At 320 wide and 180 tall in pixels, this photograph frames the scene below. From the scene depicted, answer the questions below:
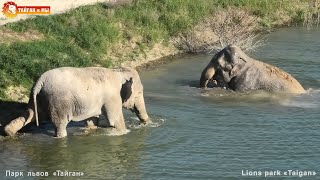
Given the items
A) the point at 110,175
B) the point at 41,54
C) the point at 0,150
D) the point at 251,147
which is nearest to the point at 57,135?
the point at 0,150

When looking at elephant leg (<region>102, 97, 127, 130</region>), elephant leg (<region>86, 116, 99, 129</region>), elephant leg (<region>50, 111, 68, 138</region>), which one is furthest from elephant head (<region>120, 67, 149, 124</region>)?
elephant leg (<region>50, 111, 68, 138</region>)

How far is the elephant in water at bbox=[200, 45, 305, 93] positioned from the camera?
2067 centimetres

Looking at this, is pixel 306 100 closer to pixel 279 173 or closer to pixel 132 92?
pixel 132 92

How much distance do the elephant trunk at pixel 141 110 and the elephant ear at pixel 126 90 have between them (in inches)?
18.5

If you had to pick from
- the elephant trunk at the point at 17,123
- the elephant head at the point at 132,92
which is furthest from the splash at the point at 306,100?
the elephant trunk at the point at 17,123

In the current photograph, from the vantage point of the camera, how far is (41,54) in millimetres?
21250

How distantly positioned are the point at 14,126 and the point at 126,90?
2.63 m

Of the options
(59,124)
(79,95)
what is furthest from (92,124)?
(79,95)

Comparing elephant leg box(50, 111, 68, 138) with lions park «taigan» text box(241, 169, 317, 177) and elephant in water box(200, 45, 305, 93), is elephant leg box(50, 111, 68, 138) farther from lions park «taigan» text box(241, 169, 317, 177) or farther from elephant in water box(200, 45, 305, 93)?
elephant in water box(200, 45, 305, 93)

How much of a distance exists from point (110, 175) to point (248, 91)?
757cm

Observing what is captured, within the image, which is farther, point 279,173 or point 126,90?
point 126,90

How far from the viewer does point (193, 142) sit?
53.1 ft

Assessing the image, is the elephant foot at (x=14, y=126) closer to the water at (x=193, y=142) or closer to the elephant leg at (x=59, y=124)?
the water at (x=193, y=142)

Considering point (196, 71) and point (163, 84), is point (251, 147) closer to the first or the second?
point (163, 84)
